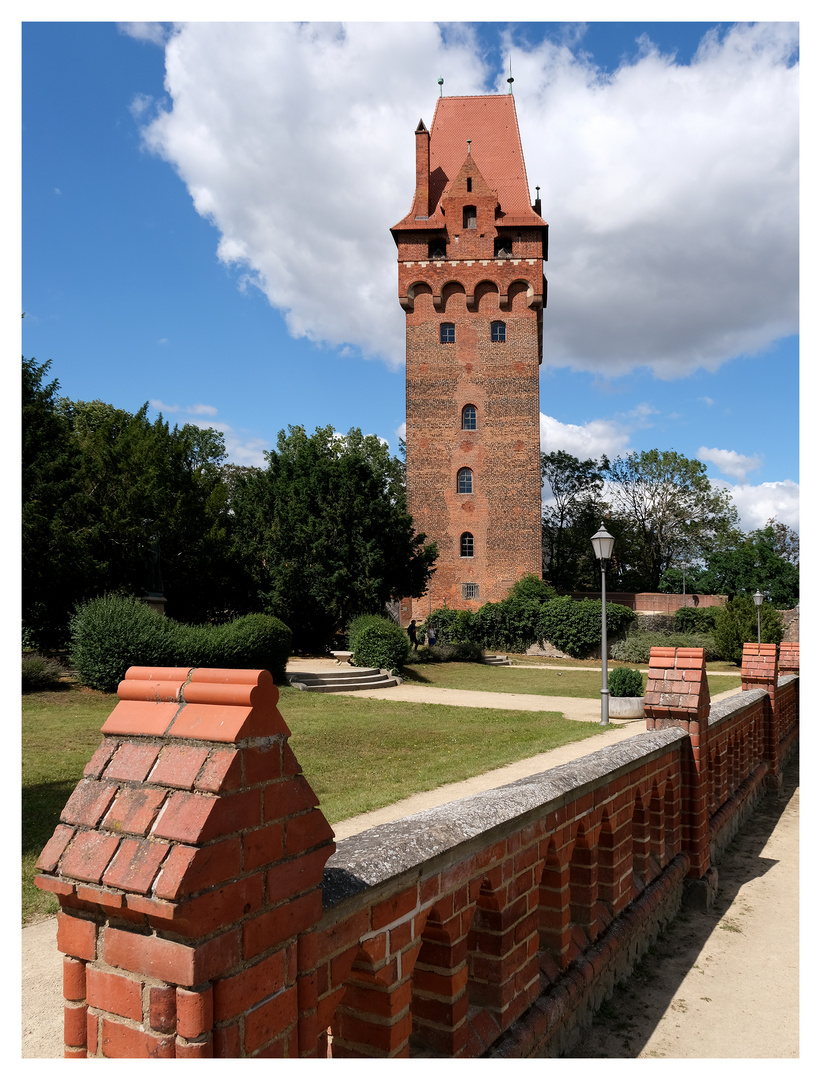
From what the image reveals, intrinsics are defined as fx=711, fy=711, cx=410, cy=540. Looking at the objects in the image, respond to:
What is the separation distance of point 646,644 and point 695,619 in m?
6.73

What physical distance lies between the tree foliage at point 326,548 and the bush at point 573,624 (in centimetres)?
799

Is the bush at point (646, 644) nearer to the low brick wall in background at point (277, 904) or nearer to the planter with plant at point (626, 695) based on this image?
the planter with plant at point (626, 695)

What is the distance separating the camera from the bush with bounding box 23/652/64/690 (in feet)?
48.3

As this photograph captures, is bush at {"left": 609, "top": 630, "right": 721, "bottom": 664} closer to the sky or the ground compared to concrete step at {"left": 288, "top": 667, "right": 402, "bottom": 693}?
closer to the ground

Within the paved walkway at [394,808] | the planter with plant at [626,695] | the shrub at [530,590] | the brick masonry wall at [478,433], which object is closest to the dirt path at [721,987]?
the paved walkway at [394,808]

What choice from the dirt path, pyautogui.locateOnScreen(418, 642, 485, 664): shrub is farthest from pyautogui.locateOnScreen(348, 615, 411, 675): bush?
the dirt path

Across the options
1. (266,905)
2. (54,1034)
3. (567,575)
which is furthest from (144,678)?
(567,575)

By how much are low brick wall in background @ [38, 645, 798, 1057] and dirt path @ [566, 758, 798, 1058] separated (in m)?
0.39

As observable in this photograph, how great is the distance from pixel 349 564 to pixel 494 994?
931 inches

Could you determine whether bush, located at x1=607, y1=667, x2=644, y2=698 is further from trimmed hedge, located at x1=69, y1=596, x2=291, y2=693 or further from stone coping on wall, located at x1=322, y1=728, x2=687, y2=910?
stone coping on wall, located at x1=322, y1=728, x2=687, y2=910

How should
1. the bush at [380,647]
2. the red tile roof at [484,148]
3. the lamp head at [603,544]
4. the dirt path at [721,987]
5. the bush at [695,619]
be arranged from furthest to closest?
the bush at [695,619], the red tile roof at [484,148], the bush at [380,647], the lamp head at [603,544], the dirt path at [721,987]

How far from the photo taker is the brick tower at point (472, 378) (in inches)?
1380

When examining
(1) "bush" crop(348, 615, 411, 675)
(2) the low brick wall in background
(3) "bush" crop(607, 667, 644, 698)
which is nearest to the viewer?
(2) the low brick wall in background

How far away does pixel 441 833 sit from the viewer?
235cm
